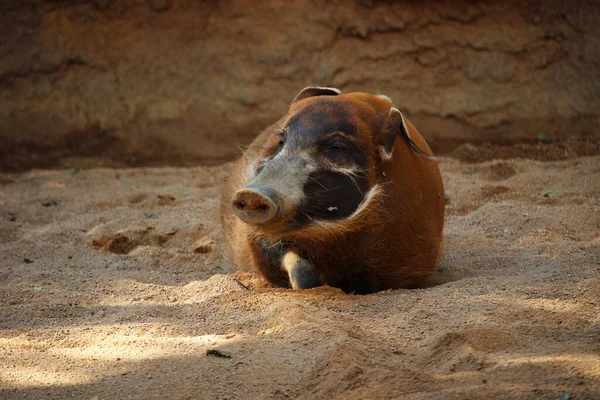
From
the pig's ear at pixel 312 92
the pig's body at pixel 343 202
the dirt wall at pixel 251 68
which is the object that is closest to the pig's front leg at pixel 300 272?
the pig's body at pixel 343 202

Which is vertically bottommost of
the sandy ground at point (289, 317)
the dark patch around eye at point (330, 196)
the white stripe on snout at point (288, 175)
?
the sandy ground at point (289, 317)

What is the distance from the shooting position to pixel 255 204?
3.19m

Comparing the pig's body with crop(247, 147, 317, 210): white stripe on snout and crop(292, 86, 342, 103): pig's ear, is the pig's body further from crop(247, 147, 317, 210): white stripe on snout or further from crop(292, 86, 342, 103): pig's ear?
crop(292, 86, 342, 103): pig's ear

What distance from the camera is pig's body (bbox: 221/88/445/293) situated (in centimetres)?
346

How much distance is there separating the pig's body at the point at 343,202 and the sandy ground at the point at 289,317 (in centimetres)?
20

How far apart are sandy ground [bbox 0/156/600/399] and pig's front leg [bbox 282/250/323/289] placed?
9cm

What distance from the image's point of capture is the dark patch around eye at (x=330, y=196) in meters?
3.44

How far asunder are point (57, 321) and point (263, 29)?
4829 mm

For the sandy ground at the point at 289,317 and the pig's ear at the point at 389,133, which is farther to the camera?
the pig's ear at the point at 389,133

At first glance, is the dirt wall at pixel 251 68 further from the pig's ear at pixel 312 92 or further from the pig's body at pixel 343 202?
the pig's body at pixel 343 202

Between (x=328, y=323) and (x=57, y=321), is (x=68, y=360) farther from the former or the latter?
(x=328, y=323)

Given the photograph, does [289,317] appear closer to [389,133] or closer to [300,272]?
[300,272]

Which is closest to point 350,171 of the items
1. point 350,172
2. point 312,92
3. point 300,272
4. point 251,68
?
point 350,172

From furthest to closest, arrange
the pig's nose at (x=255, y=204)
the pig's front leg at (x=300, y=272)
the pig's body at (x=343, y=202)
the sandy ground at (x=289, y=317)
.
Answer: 1. the pig's front leg at (x=300, y=272)
2. the pig's body at (x=343, y=202)
3. the pig's nose at (x=255, y=204)
4. the sandy ground at (x=289, y=317)
